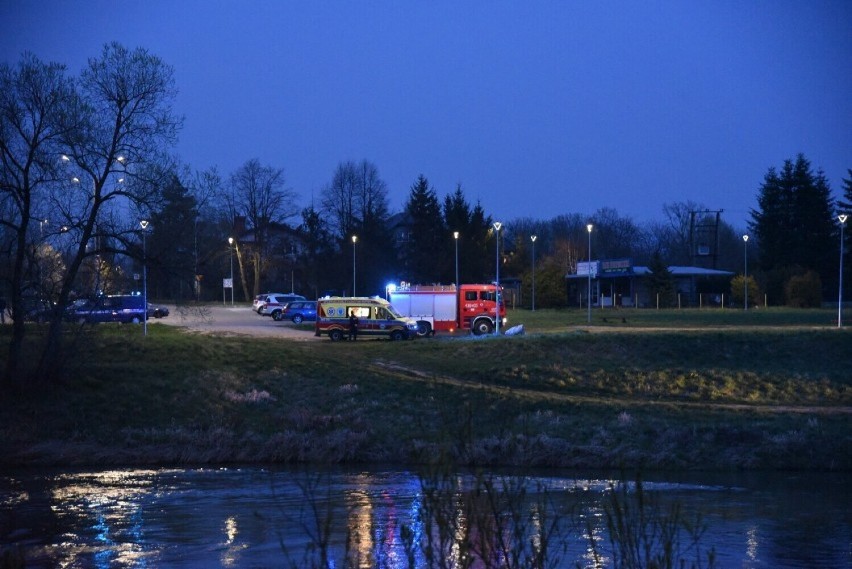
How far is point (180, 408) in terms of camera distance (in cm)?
2877

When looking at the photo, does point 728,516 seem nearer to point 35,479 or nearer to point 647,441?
point 647,441

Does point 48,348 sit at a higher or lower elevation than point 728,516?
higher

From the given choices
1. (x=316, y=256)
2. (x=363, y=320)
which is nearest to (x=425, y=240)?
(x=316, y=256)

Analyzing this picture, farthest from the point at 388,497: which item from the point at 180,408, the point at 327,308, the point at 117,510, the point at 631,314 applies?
the point at 631,314

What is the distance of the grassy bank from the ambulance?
16.4 ft

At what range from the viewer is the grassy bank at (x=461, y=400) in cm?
2555

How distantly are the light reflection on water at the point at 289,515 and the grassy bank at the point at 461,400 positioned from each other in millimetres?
1848

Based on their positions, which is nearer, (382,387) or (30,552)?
(30,552)

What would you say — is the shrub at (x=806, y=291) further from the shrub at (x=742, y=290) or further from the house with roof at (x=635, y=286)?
the house with roof at (x=635, y=286)

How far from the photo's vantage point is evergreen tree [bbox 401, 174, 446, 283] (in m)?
88.4

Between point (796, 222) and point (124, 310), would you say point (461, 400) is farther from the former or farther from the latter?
point (796, 222)

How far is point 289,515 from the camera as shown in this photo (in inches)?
Result: 712

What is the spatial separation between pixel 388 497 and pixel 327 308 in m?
28.3

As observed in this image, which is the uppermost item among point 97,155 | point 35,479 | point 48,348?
point 97,155
